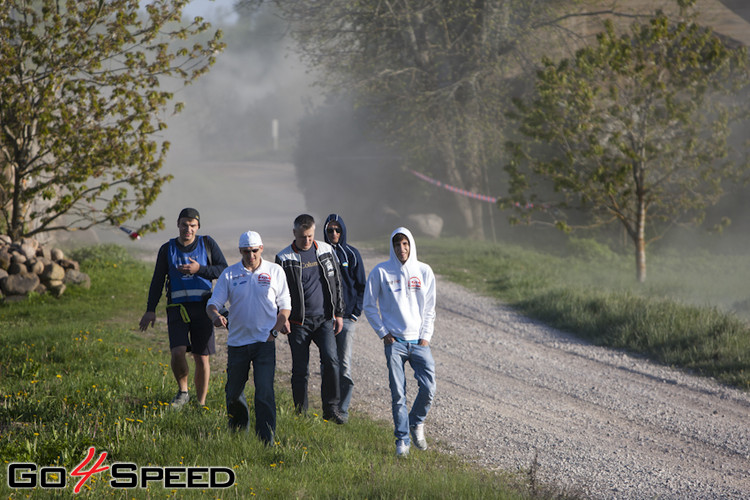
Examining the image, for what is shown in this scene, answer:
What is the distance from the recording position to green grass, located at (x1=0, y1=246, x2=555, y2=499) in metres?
5.11

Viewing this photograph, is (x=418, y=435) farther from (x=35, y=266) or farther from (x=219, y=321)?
(x=35, y=266)

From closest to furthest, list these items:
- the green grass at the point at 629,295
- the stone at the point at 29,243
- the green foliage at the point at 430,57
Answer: the green grass at the point at 629,295
the stone at the point at 29,243
the green foliage at the point at 430,57

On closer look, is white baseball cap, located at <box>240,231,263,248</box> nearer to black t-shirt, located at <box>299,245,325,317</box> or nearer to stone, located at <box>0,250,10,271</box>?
black t-shirt, located at <box>299,245,325,317</box>

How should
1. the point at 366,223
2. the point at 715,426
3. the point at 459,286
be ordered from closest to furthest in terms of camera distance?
1. the point at 715,426
2. the point at 459,286
3. the point at 366,223

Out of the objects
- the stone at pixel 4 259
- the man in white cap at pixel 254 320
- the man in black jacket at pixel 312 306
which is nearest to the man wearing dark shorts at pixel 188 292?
the man in black jacket at pixel 312 306

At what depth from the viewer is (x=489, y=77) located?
2505 cm

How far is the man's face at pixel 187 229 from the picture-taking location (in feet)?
22.7

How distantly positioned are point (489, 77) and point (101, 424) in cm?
2115

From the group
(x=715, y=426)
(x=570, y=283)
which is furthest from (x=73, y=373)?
(x=570, y=283)

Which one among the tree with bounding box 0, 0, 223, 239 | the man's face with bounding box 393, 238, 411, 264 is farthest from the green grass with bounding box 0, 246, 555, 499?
the tree with bounding box 0, 0, 223, 239

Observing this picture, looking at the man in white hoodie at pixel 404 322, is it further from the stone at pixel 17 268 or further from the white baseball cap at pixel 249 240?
the stone at pixel 17 268

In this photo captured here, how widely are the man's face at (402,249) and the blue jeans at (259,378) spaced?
141 cm

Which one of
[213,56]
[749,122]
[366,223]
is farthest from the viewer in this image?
[366,223]

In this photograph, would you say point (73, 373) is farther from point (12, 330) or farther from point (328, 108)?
point (328, 108)
